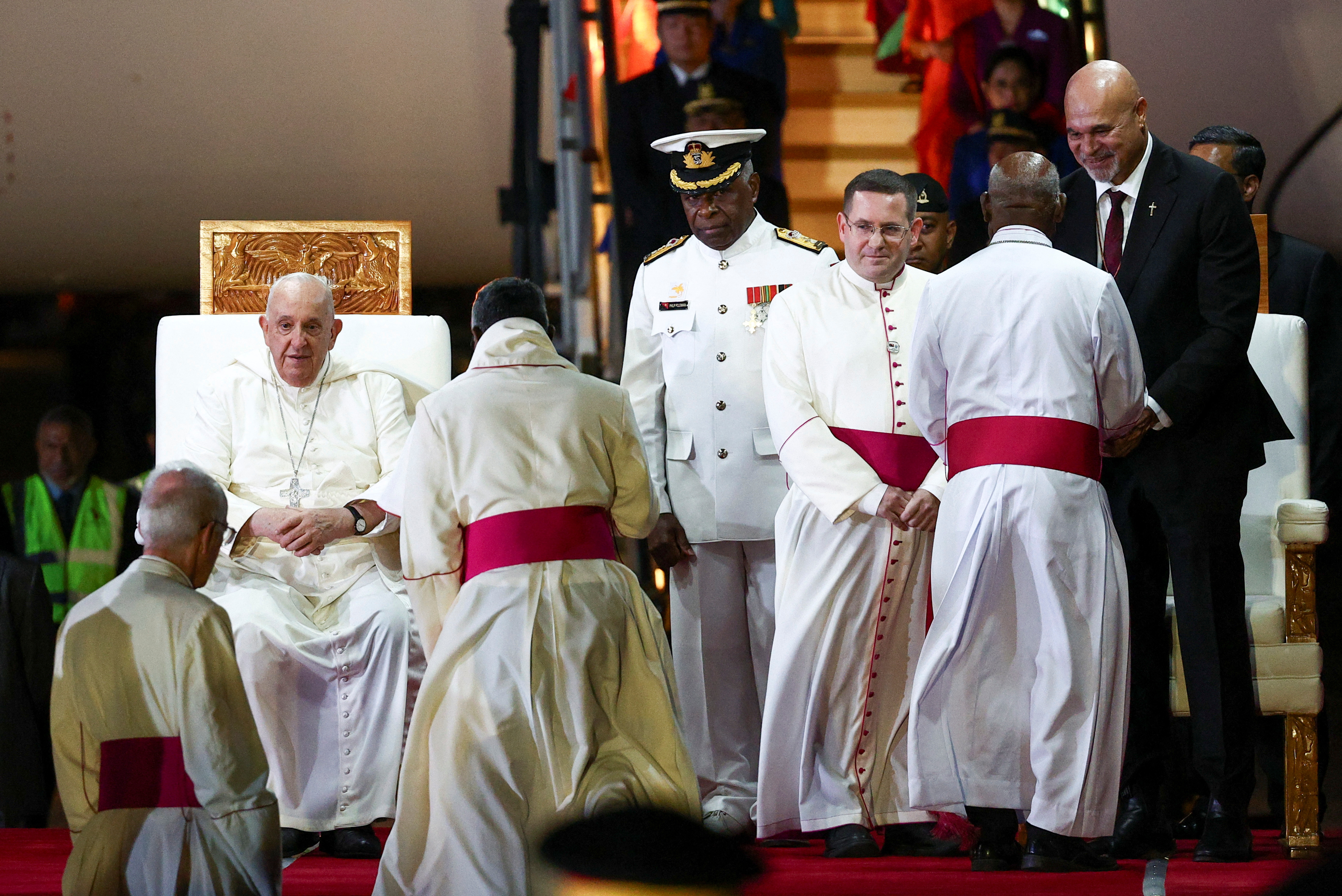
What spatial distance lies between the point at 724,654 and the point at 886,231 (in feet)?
3.67

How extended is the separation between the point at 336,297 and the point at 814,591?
1.83m

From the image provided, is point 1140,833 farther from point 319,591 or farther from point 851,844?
point 319,591

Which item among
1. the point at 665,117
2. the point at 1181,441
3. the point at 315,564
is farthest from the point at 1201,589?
A: the point at 665,117

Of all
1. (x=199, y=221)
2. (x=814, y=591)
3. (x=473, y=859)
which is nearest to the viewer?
(x=473, y=859)

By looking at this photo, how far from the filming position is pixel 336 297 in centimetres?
446

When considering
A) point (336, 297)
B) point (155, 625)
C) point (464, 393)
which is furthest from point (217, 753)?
point (336, 297)

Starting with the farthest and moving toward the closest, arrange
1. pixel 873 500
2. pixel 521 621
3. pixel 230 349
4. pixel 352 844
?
pixel 230 349, pixel 352 844, pixel 873 500, pixel 521 621

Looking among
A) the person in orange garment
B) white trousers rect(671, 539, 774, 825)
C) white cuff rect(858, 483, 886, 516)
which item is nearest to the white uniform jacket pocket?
white trousers rect(671, 539, 774, 825)

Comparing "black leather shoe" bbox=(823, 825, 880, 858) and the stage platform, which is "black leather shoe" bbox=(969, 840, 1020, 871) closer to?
the stage platform

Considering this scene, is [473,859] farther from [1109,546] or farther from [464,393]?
[1109,546]

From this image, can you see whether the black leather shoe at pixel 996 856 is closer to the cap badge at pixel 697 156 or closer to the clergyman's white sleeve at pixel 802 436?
the clergyman's white sleeve at pixel 802 436

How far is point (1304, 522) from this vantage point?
3.57m

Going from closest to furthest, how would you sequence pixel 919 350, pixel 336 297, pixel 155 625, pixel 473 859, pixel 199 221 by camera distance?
pixel 155 625
pixel 473 859
pixel 919 350
pixel 336 297
pixel 199 221

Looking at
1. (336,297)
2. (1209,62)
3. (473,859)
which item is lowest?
(473,859)
